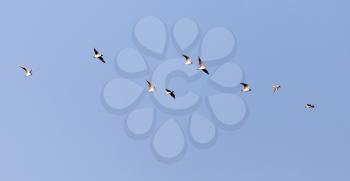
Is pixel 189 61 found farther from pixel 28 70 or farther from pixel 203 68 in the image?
pixel 28 70

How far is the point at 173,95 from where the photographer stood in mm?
52938

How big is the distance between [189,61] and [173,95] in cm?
→ 272

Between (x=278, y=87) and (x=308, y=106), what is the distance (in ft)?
8.20

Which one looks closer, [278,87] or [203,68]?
[203,68]

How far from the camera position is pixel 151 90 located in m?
53.7

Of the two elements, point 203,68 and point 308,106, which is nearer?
point 203,68

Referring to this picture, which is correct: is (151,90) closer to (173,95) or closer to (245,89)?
(173,95)

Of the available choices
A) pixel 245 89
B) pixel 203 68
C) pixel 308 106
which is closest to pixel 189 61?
pixel 203 68

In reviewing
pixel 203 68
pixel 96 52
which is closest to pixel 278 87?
pixel 203 68

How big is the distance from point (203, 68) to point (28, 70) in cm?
1180

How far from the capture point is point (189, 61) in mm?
51875

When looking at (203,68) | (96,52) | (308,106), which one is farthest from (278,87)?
(96,52)

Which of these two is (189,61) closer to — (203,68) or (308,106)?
(203,68)

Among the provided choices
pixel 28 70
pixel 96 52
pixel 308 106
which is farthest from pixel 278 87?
pixel 28 70
